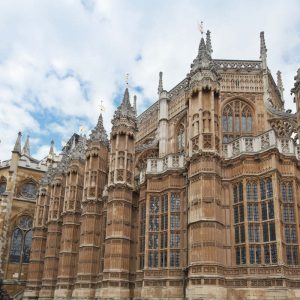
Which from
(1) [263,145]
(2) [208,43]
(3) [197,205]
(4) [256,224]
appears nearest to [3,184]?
(2) [208,43]

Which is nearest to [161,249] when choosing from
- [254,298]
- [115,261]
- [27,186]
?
[115,261]

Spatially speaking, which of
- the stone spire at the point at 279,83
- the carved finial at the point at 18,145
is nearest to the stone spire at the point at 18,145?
the carved finial at the point at 18,145

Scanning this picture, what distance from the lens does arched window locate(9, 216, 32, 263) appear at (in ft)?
156

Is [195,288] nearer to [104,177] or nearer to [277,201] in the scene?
[277,201]

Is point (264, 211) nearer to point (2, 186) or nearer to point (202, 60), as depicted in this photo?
point (202, 60)

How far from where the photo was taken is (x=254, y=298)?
17516mm

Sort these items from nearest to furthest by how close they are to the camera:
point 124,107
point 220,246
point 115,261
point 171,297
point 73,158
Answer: point 220,246
point 171,297
point 115,261
point 124,107
point 73,158

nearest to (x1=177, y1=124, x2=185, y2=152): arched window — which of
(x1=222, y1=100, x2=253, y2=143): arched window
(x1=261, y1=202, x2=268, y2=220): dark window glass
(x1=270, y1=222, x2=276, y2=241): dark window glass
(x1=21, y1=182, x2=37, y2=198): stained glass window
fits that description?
(x1=222, y1=100, x2=253, y2=143): arched window

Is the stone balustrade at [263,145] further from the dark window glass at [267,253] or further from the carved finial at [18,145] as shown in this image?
the carved finial at [18,145]

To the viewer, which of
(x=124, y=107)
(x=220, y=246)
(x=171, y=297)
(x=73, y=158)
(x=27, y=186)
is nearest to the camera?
(x=220, y=246)

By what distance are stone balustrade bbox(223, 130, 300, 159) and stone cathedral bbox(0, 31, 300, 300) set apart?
0.05 meters

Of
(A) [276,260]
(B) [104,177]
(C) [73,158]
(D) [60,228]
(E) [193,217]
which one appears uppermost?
(C) [73,158]

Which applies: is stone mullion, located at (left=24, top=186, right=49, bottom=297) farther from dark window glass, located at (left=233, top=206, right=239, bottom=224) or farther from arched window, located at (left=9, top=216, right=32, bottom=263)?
dark window glass, located at (left=233, top=206, right=239, bottom=224)

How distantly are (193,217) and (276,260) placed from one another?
4.44m
